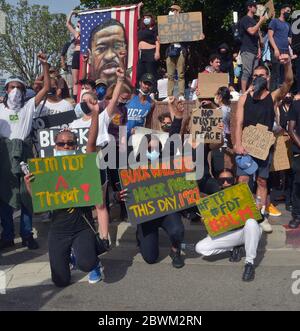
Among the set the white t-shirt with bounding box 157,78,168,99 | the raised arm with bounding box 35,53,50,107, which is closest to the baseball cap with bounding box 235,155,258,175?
the raised arm with bounding box 35,53,50,107

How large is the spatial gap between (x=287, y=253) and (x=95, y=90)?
10.9 feet

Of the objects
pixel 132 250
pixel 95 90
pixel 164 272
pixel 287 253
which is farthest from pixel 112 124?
pixel 287 253

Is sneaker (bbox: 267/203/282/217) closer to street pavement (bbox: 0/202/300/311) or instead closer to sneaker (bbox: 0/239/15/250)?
street pavement (bbox: 0/202/300/311)

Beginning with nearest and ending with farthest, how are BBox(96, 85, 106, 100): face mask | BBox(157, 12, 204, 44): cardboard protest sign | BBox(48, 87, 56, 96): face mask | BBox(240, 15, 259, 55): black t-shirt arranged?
BBox(96, 85, 106, 100): face mask → BBox(48, 87, 56, 96): face mask → BBox(157, 12, 204, 44): cardboard protest sign → BBox(240, 15, 259, 55): black t-shirt

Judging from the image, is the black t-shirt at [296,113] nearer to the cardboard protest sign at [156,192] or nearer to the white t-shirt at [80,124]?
the cardboard protest sign at [156,192]

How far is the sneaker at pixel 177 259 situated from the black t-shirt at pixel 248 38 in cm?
516

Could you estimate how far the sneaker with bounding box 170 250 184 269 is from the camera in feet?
18.9

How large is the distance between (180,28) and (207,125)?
3207 mm

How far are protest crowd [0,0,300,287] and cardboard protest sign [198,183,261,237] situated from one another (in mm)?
10

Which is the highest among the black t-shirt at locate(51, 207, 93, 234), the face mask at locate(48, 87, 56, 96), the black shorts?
the black shorts

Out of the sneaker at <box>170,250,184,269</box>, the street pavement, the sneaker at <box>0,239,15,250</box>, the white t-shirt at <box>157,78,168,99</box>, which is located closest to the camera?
the street pavement

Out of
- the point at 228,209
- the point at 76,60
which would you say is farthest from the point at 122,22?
the point at 228,209

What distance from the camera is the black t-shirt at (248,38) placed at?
9.73 meters

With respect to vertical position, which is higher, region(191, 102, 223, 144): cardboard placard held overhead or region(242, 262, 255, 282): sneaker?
region(191, 102, 223, 144): cardboard placard held overhead
